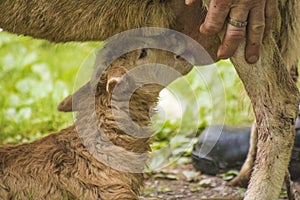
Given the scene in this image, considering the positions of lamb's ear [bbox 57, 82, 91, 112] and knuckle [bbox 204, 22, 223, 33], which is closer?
knuckle [bbox 204, 22, 223, 33]

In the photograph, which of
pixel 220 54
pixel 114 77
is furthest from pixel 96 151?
pixel 220 54

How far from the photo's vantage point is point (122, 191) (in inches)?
154

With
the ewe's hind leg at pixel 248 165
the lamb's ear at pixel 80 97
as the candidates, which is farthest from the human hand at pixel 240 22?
the ewe's hind leg at pixel 248 165

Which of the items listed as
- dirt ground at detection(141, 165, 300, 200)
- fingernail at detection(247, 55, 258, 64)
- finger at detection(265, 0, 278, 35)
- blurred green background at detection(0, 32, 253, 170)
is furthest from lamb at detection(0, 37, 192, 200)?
blurred green background at detection(0, 32, 253, 170)

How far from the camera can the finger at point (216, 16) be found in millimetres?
3752

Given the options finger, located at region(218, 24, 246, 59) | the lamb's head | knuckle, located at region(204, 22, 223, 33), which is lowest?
the lamb's head

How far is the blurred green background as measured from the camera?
614 cm

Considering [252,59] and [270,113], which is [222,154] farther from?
[252,59]

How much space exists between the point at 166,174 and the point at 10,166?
6.41 feet

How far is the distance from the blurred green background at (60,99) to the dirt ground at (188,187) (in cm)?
16

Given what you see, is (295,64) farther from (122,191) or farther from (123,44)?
(122,191)

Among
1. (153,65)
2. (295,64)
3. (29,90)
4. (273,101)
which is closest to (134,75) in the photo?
(153,65)

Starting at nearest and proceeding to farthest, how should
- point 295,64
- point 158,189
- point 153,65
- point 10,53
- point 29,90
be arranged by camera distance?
point 153,65 < point 295,64 < point 158,189 < point 29,90 < point 10,53

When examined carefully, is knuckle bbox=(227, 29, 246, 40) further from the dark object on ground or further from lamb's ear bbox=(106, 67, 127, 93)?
the dark object on ground
